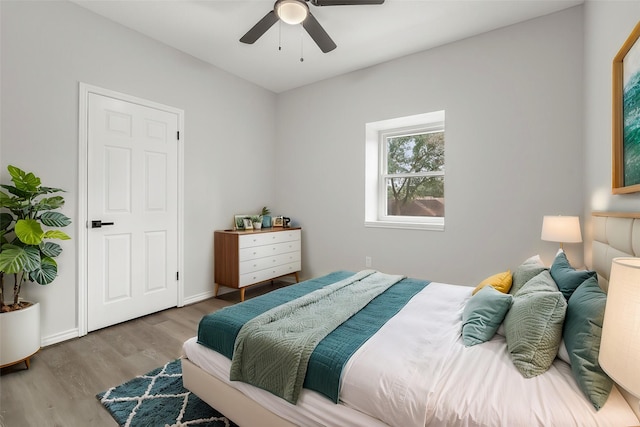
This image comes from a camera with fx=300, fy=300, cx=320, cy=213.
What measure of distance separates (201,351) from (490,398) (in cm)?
139

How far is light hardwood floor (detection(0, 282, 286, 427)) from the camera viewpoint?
1674 millimetres

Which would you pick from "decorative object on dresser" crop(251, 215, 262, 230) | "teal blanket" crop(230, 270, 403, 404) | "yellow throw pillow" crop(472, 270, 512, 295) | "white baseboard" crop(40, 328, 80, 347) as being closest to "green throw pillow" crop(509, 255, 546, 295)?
"yellow throw pillow" crop(472, 270, 512, 295)

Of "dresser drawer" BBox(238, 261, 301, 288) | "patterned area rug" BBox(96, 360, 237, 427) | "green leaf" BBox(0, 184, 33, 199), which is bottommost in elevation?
"patterned area rug" BBox(96, 360, 237, 427)

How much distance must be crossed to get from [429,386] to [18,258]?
2538mm

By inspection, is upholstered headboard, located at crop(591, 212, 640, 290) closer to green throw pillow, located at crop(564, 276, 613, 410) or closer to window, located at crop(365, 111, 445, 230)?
green throw pillow, located at crop(564, 276, 613, 410)

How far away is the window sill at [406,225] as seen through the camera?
3.30 meters

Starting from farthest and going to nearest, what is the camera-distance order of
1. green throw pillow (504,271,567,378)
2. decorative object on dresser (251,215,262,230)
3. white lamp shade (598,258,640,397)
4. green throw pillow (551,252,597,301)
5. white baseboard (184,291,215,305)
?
decorative object on dresser (251,215,262,230), white baseboard (184,291,215,305), green throw pillow (551,252,597,301), green throw pillow (504,271,567,378), white lamp shade (598,258,640,397)

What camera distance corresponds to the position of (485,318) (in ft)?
4.78

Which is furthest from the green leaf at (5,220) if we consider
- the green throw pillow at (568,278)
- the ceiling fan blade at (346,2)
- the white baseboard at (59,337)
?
the green throw pillow at (568,278)

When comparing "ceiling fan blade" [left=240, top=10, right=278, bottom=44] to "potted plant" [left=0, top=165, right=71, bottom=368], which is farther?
"ceiling fan blade" [left=240, top=10, right=278, bottom=44]

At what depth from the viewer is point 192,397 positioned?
1.81 m

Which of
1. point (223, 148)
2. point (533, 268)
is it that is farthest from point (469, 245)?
point (223, 148)

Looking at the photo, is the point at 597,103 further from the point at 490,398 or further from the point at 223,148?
the point at 223,148

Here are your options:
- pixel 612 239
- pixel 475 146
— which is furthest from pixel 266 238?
pixel 612 239
